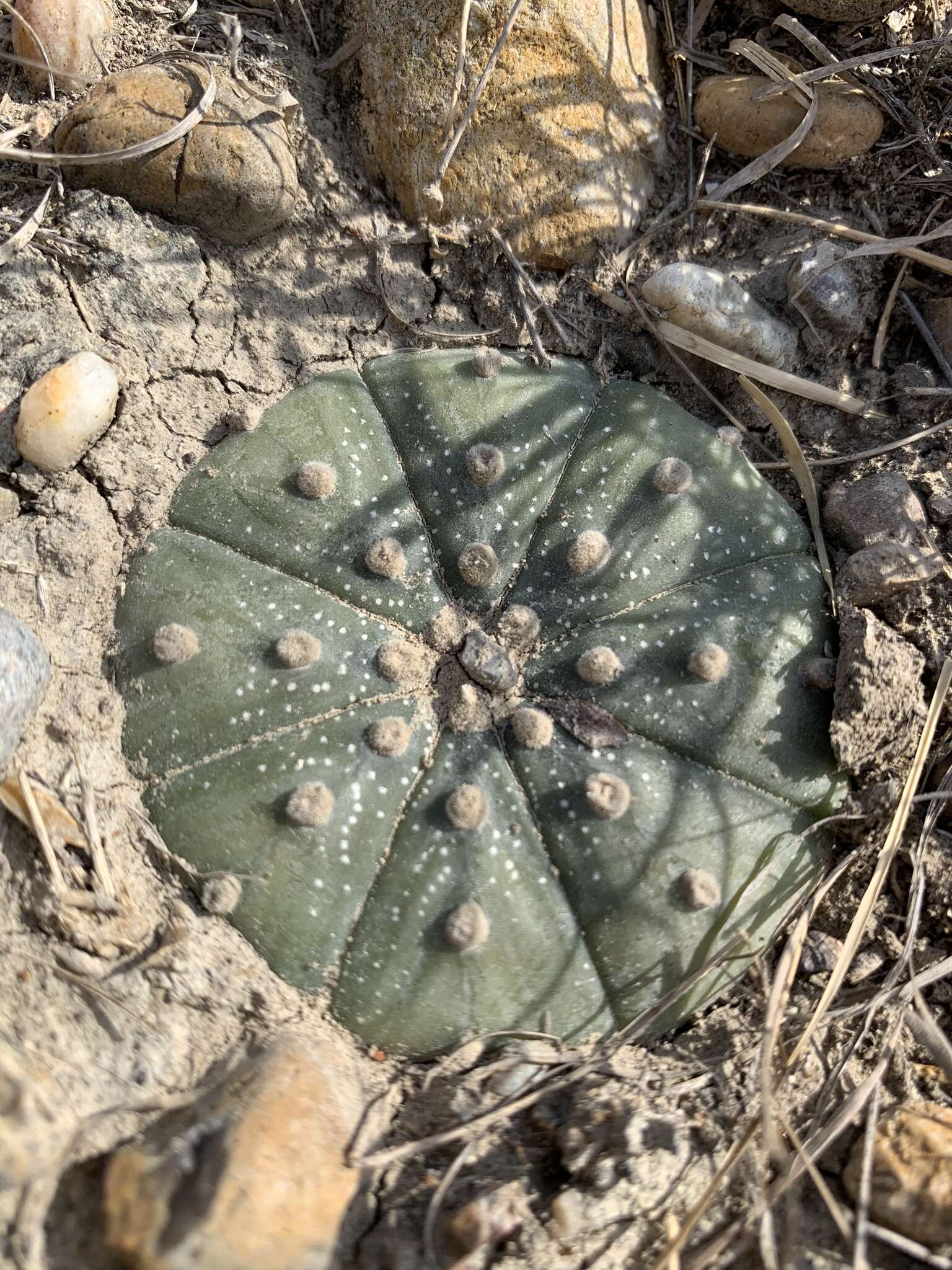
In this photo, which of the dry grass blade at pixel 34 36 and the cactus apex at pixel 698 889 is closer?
the cactus apex at pixel 698 889

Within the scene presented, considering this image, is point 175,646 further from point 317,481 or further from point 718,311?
point 718,311

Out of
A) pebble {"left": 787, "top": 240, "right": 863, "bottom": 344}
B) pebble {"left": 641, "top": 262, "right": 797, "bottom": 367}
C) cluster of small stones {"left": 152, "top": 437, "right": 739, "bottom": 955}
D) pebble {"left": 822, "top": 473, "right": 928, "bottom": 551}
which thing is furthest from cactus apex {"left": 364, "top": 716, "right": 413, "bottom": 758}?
pebble {"left": 787, "top": 240, "right": 863, "bottom": 344}

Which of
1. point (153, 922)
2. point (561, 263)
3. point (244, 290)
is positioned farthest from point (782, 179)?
point (153, 922)

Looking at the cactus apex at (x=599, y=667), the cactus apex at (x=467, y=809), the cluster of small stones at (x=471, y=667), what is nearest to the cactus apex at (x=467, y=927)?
the cluster of small stones at (x=471, y=667)

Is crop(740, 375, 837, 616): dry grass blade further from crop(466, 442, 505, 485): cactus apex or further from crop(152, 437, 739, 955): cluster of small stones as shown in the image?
crop(466, 442, 505, 485): cactus apex

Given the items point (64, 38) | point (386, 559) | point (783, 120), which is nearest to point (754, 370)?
point (783, 120)

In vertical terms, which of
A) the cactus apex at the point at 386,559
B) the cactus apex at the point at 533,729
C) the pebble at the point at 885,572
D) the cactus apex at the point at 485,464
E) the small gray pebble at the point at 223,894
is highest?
the cactus apex at the point at 485,464

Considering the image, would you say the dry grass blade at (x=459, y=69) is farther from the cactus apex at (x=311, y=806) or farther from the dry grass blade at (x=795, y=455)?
the cactus apex at (x=311, y=806)
